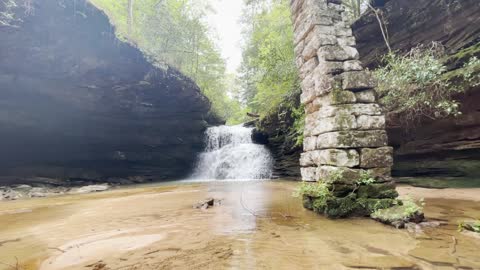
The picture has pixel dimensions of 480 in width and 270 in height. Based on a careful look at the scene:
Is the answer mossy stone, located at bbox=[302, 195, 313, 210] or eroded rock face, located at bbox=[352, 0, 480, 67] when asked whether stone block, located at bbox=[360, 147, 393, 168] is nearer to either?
mossy stone, located at bbox=[302, 195, 313, 210]

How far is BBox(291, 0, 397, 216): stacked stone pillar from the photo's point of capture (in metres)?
3.22

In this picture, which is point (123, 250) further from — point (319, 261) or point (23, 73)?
point (23, 73)

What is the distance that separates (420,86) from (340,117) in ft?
10.5

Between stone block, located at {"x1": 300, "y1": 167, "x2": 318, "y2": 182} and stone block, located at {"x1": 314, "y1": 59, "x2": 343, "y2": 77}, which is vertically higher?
stone block, located at {"x1": 314, "y1": 59, "x2": 343, "y2": 77}

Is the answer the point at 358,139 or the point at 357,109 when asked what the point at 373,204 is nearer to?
the point at 358,139

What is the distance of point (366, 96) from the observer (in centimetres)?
346

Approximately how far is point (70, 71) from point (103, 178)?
714 centimetres

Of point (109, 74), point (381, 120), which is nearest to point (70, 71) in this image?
point (109, 74)

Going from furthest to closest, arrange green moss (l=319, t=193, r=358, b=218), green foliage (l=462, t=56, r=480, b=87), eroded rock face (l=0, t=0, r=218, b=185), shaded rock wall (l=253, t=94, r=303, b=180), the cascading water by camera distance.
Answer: the cascading water < shaded rock wall (l=253, t=94, r=303, b=180) < eroded rock face (l=0, t=0, r=218, b=185) < green foliage (l=462, t=56, r=480, b=87) < green moss (l=319, t=193, r=358, b=218)

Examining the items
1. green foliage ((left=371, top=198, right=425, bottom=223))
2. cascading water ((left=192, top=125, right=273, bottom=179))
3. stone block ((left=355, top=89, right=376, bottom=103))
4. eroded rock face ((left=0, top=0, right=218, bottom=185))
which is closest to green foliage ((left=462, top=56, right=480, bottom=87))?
stone block ((left=355, top=89, right=376, bottom=103))

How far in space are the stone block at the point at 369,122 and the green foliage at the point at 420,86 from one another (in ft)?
8.62

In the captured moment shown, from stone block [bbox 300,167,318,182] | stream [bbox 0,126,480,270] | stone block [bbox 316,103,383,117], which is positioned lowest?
stream [bbox 0,126,480,270]

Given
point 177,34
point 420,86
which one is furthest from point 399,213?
point 177,34

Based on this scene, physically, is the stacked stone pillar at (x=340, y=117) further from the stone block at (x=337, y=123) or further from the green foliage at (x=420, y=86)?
the green foliage at (x=420, y=86)
